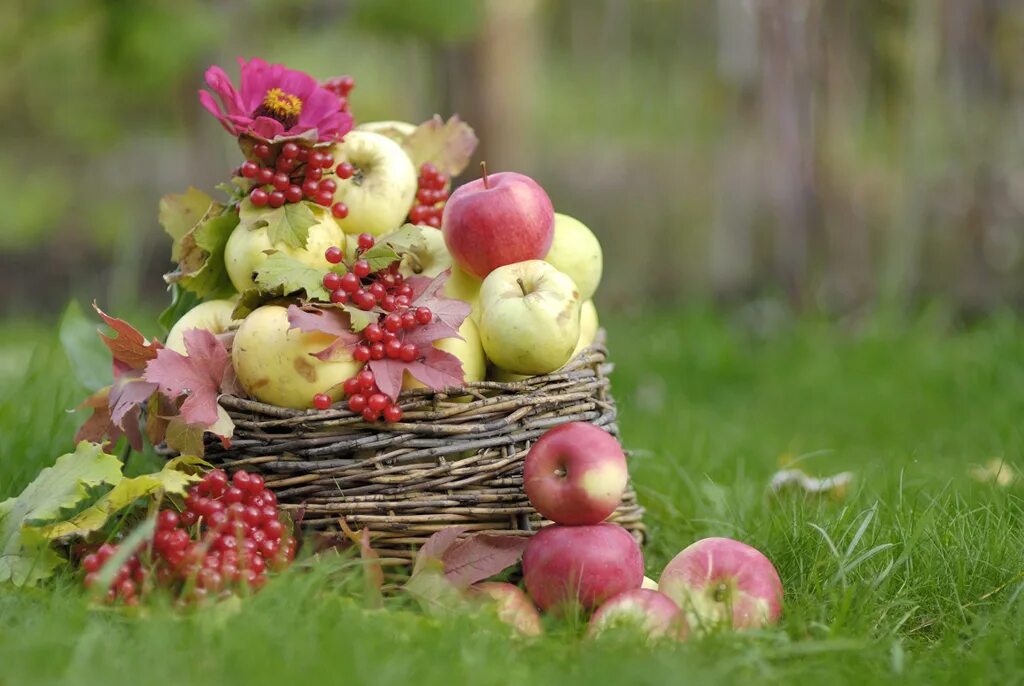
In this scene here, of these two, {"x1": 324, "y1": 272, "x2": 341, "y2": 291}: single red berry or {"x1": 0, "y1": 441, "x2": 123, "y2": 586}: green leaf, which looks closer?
{"x1": 0, "y1": 441, "x2": 123, "y2": 586}: green leaf

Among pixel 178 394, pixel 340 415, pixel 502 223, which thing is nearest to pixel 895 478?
pixel 502 223

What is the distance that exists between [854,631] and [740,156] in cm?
366

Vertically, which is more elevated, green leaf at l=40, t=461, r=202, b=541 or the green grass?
green leaf at l=40, t=461, r=202, b=541

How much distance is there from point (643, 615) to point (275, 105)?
104cm

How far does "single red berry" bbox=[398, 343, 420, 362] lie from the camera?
1.67 metres

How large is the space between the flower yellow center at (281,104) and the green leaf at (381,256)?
0.30 m

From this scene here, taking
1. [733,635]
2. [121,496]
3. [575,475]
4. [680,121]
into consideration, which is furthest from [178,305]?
[680,121]

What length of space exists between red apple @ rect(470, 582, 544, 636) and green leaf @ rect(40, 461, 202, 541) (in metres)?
0.47

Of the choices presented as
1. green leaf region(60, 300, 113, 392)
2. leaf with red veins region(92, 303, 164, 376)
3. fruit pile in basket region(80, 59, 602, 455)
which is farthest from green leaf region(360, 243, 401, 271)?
green leaf region(60, 300, 113, 392)

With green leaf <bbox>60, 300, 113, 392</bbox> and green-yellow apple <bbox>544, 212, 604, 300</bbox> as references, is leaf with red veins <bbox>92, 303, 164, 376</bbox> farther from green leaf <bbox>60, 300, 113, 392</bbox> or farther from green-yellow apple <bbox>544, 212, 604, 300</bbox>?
green-yellow apple <bbox>544, 212, 604, 300</bbox>

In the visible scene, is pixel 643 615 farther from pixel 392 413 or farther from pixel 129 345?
pixel 129 345

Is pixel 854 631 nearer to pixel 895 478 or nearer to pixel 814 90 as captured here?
pixel 895 478

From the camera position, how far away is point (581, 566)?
1603 millimetres

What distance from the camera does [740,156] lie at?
4941 mm
